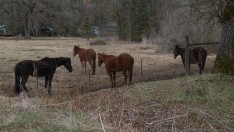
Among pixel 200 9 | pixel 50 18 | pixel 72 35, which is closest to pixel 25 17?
pixel 50 18

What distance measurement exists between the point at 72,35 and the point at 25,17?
53.9 ft

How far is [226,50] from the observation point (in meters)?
14.0

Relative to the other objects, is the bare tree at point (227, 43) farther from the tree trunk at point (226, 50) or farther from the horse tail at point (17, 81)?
the horse tail at point (17, 81)

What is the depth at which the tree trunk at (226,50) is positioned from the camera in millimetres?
13687

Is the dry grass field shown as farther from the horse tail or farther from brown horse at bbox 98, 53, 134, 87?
brown horse at bbox 98, 53, 134, 87

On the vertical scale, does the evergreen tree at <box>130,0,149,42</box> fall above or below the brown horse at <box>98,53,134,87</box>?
above

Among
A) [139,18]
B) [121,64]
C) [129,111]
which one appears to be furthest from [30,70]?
[139,18]

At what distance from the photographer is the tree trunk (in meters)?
13.7

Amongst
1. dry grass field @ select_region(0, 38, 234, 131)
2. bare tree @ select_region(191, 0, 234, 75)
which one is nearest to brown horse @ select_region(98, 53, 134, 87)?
dry grass field @ select_region(0, 38, 234, 131)

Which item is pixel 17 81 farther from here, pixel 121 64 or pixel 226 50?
pixel 226 50

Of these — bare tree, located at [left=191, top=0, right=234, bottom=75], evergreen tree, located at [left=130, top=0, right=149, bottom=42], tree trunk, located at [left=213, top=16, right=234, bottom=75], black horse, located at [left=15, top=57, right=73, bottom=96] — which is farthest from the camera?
evergreen tree, located at [left=130, top=0, right=149, bottom=42]

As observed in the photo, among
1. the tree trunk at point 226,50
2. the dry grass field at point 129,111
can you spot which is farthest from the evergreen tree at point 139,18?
the dry grass field at point 129,111

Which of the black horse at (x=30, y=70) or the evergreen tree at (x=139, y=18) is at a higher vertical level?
the evergreen tree at (x=139, y=18)

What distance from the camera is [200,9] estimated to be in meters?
18.3
